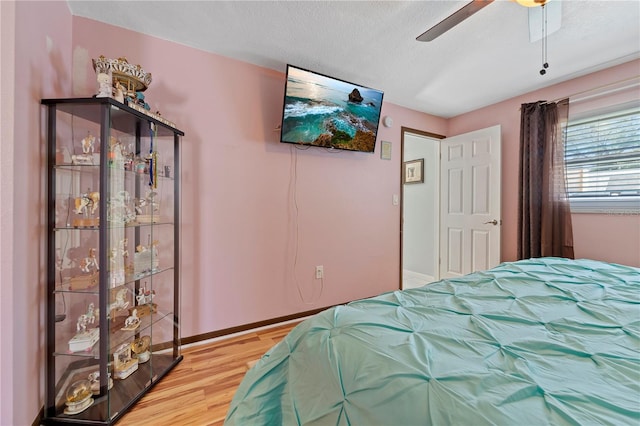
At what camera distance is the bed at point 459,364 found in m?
0.54

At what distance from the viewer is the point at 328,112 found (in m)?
2.58

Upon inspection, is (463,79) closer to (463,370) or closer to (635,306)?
(635,306)

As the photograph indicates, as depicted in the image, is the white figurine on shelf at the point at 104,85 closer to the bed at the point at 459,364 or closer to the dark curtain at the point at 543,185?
the bed at the point at 459,364

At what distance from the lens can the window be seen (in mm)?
2301

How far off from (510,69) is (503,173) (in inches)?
46.7

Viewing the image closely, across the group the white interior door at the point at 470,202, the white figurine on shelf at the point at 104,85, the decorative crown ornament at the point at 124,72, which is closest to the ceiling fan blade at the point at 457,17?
the decorative crown ornament at the point at 124,72

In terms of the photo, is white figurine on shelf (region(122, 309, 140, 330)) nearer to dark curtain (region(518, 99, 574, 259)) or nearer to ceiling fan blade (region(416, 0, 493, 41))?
ceiling fan blade (region(416, 0, 493, 41))

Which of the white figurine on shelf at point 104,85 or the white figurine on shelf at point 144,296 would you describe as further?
the white figurine on shelf at point 144,296

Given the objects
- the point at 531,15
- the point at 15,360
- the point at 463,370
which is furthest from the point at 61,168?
the point at 531,15

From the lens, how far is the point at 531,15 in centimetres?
169

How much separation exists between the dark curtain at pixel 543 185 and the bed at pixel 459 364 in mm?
1752

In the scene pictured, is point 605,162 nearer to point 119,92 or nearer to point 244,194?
point 244,194

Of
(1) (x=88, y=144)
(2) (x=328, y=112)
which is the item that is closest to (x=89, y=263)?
(1) (x=88, y=144)

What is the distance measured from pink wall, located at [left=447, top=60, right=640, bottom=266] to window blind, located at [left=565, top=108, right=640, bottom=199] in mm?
190
